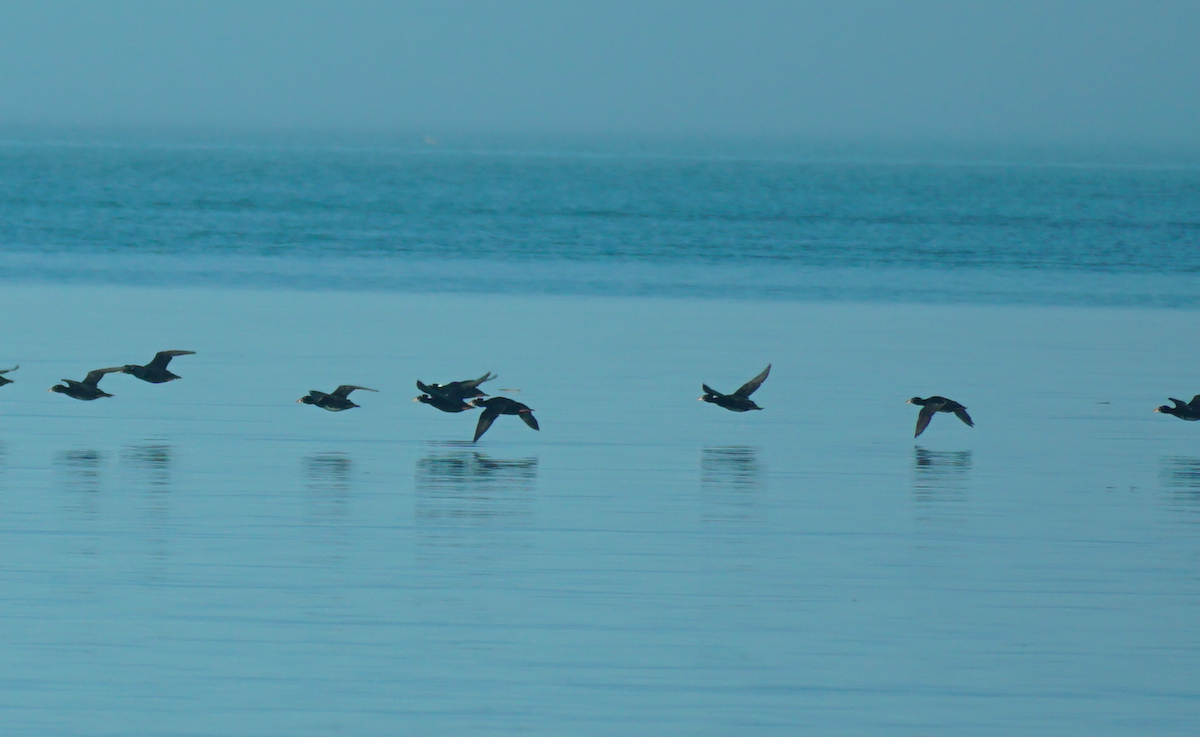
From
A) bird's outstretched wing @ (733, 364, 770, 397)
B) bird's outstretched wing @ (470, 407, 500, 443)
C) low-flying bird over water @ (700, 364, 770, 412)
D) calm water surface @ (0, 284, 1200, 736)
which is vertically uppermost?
bird's outstretched wing @ (733, 364, 770, 397)

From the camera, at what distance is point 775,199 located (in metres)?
74.8

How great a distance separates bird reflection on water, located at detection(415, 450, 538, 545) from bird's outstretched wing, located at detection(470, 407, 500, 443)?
34cm

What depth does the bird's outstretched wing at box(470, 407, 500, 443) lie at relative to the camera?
15.0 meters

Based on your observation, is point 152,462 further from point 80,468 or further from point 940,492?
point 940,492

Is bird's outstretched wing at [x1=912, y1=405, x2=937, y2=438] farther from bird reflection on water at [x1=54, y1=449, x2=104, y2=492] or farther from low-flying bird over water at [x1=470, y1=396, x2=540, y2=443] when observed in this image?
bird reflection on water at [x1=54, y1=449, x2=104, y2=492]

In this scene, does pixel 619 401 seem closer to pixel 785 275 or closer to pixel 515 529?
pixel 515 529

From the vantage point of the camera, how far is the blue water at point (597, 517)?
325 inches

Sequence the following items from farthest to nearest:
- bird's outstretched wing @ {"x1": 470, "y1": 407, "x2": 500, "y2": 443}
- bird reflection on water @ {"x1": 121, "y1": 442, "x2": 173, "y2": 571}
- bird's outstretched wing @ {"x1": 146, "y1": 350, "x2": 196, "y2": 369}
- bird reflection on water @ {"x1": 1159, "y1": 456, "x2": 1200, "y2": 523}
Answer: bird's outstretched wing @ {"x1": 146, "y1": 350, "x2": 196, "y2": 369} < bird's outstretched wing @ {"x1": 470, "y1": 407, "x2": 500, "y2": 443} < bird reflection on water @ {"x1": 1159, "y1": 456, "x2": 1200, "y2": 523} < bird reflection on water @ {"x1": 121, "y1": 442, "x2": 173, "y2": 571}

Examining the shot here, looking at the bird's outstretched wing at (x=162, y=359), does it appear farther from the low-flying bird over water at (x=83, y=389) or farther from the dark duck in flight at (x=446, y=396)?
the dark duck in flight at (x=446, y=396)

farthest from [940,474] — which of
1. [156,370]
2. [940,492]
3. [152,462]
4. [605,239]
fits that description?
[605,239]

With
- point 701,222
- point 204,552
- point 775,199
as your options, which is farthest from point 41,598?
point 775,199

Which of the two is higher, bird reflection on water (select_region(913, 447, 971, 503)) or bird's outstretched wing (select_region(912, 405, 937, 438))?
bird's outstretched wing (select_region(912, 405, 937, 438))

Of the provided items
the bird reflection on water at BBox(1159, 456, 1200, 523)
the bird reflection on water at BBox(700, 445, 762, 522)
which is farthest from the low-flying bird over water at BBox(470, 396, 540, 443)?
the bird reflection on water at BBox(1159, 456, 1200, 523)

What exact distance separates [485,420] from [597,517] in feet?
10.9
